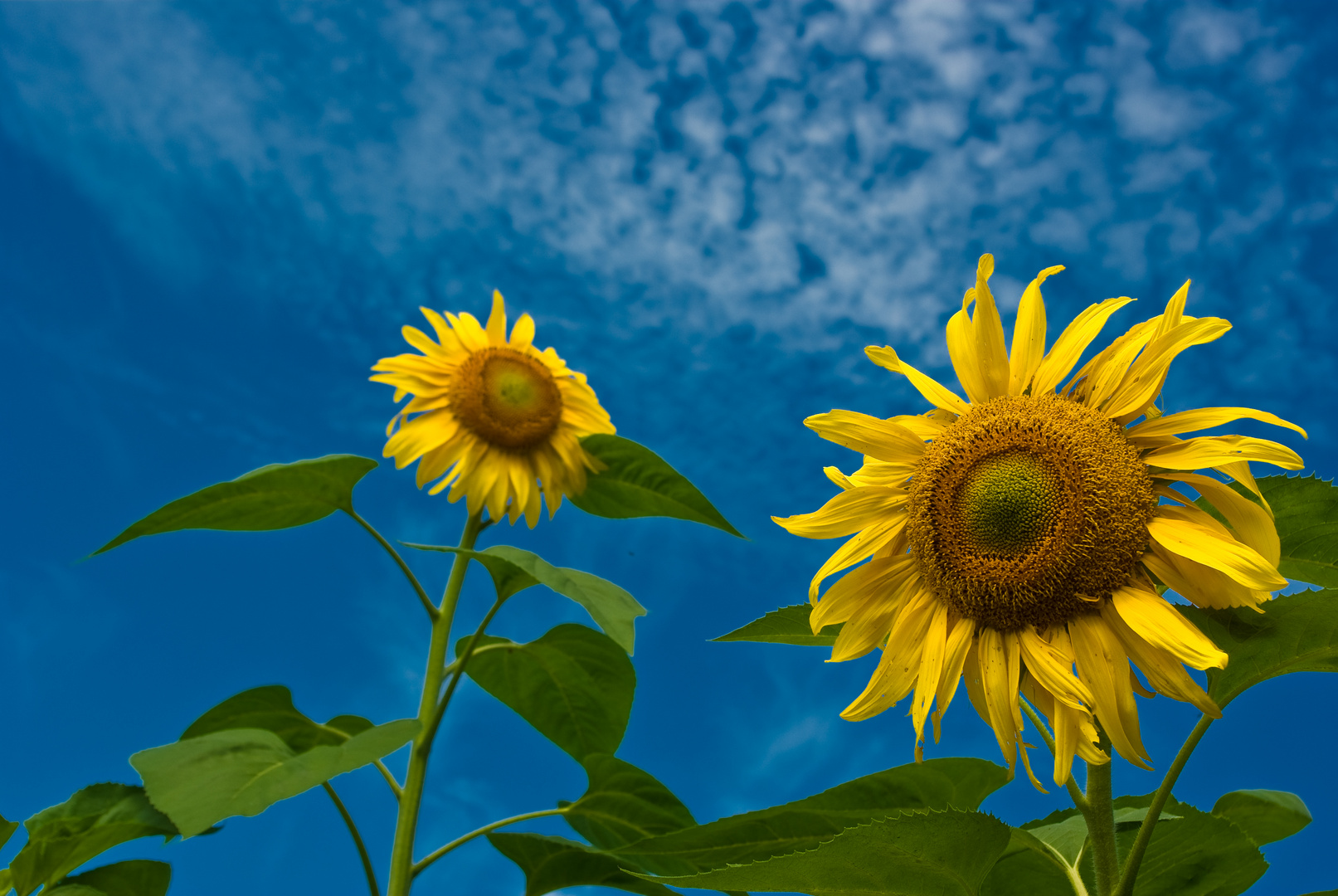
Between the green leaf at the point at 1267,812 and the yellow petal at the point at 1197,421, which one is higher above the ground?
the yellow petal at the point at 1197,421

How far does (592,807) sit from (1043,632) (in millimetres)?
1473

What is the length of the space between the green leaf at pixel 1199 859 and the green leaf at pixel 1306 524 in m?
0.37

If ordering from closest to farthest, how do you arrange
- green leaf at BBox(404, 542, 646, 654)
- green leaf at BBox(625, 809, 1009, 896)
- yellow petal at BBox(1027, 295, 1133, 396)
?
green leaf at BBox(625, 809, 1009, 896) < yellow petal at BBox(1027, 295, 1133, 396) < green leaf at BBox(404, 542, 646, 654)

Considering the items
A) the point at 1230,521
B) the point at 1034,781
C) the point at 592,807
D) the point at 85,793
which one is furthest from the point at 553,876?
the point at 1230,521

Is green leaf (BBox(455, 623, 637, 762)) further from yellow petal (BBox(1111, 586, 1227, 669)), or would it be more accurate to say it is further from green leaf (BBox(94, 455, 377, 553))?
yellow petal (BBox(1111, 586, 1227, 669))

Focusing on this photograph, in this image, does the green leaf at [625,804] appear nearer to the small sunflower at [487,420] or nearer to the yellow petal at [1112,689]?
the small sunflower at [487,420]

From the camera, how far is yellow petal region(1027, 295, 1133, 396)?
1.34 metres

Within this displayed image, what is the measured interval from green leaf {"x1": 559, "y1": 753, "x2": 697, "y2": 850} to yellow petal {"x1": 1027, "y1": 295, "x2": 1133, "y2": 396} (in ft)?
4.59

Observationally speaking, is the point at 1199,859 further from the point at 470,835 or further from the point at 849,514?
the point at 470,835

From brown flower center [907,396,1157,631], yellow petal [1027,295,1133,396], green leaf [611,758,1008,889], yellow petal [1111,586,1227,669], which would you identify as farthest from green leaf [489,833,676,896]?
yellow petal [1027,295,1133,396]

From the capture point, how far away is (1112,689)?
1208 millimetres

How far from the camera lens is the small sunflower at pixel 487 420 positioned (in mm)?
2854

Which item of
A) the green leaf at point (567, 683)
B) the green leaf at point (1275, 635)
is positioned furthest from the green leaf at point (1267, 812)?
the green leaf at point (567, 683)

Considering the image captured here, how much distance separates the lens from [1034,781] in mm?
1235
